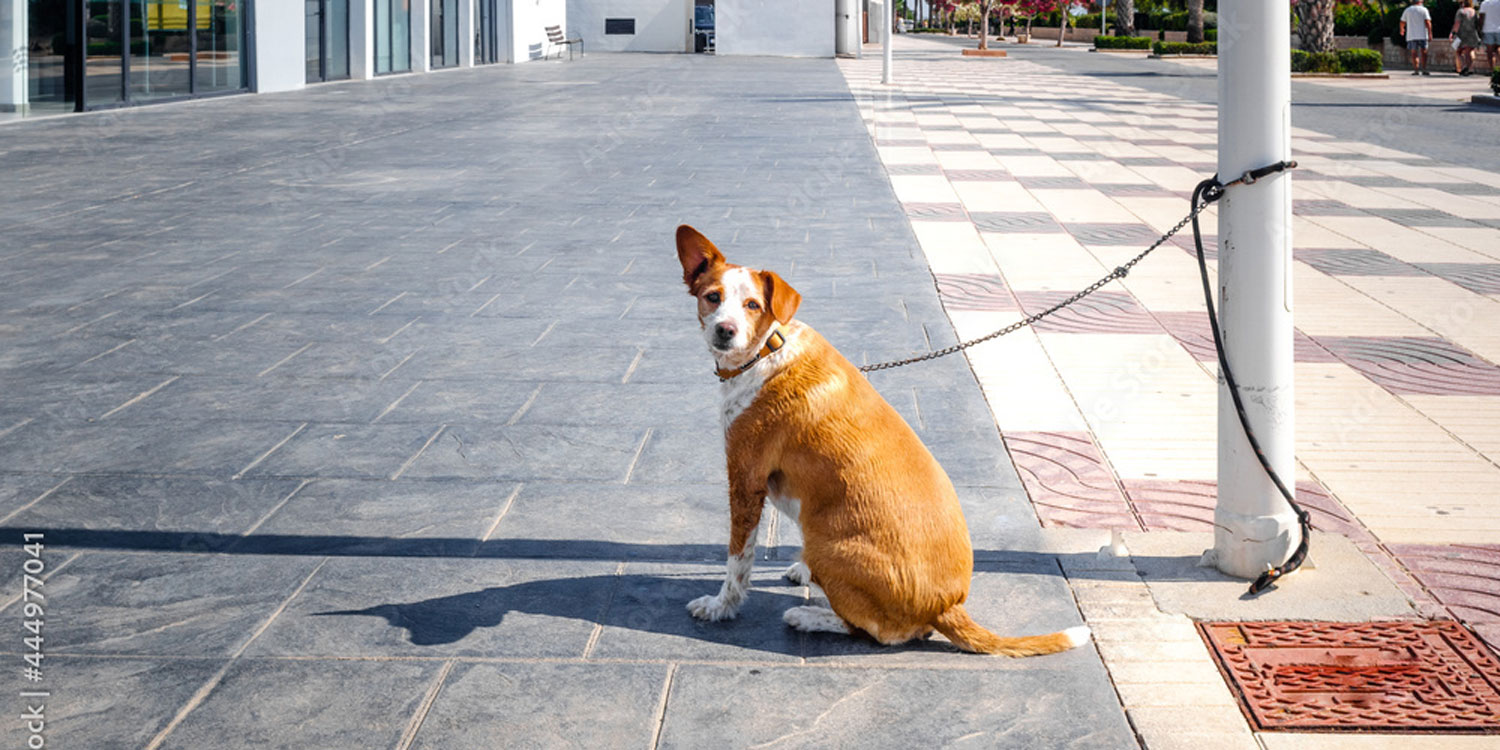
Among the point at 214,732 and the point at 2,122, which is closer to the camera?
the point at 214,732

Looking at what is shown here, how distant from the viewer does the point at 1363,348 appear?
716cm

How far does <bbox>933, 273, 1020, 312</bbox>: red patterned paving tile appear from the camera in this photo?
8055mm

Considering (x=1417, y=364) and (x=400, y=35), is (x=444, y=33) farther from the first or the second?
(x=1417, y=364)

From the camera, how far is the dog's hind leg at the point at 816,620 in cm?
371

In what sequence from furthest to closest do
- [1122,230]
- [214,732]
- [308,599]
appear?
[1122,230]
[308,599]
[214,732]

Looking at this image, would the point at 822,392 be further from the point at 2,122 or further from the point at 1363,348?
the point at 2,122

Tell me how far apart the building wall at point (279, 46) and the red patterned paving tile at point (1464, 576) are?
23.9 m

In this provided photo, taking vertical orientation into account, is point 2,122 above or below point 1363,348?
above

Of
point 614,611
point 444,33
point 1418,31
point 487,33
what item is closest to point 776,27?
point 487,33

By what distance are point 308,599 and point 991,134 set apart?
17.3 metres

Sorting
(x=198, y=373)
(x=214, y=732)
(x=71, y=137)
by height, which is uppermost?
(x=71, y=137)

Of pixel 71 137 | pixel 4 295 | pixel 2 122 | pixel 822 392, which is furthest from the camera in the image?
pixel 2 122

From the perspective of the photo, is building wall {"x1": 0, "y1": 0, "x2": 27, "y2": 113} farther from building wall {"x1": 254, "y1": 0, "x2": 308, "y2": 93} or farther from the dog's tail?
the dog's tail

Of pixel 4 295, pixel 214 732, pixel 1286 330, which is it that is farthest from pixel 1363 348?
pixel 4 295
